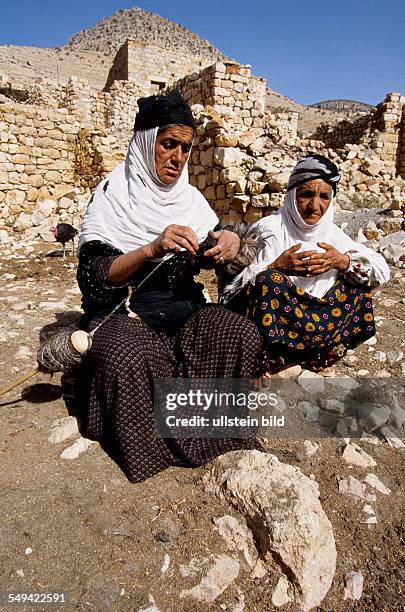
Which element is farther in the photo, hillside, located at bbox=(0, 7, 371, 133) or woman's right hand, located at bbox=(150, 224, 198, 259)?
hillside, located at bbox=(0, 7, 371, 133)

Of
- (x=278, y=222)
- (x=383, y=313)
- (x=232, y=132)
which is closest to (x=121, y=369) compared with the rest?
(x=278, y=222)

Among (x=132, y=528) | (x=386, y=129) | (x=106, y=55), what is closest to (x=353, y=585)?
(x=132, y=528)

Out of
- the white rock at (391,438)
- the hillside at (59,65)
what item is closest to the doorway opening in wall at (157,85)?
the hillside at (59,65)

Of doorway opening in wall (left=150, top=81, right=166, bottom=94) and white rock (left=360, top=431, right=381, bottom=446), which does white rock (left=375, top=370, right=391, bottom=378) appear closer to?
white rock (left=360, top=431, right=381, bottom=446)

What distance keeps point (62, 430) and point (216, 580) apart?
41.5 inches

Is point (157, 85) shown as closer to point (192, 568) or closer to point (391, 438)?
point (391, 438)

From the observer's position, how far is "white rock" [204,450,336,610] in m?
1.54

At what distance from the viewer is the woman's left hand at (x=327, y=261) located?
2492 mm

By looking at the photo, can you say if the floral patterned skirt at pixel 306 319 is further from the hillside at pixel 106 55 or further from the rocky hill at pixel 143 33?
the rocky hill at pixel 143 33

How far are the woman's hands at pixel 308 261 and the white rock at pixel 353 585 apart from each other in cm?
148

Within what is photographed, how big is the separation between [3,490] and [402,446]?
75.3 inches

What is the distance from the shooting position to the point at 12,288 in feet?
15.7

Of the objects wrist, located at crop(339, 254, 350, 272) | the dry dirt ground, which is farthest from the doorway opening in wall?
the dry dirt ground

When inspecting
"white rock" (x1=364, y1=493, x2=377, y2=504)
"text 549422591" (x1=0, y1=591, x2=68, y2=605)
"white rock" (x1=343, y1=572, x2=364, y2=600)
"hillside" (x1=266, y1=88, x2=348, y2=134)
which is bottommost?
"white rock" (x1=343, y1=572, x2=364, y2=600)
